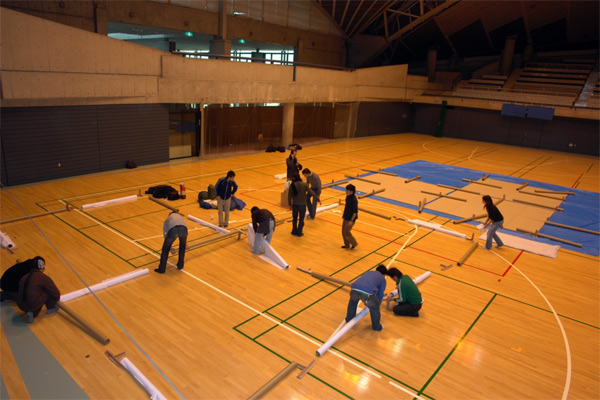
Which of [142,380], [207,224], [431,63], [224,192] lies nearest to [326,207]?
[224,192]

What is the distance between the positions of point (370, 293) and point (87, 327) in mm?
4602

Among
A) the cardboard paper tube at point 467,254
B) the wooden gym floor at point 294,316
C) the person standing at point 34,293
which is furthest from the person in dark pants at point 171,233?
the cardboard paper tube at point 467,254

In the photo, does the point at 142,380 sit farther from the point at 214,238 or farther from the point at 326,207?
the point at 326,207

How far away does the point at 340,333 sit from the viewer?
671 cm

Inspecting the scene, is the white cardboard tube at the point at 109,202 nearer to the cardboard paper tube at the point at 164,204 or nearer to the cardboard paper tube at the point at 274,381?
the cardboard paper tube at the point at 164,204

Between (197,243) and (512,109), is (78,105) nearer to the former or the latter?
(197,243)

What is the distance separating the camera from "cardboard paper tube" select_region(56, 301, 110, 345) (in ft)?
20.9

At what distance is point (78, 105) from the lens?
15.2 metres

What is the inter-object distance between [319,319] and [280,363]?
1406mm

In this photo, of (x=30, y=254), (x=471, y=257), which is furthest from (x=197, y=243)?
(x=471, y=257)

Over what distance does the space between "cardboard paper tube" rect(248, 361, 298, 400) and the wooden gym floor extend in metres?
0.10

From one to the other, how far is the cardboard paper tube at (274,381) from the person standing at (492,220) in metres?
6.94

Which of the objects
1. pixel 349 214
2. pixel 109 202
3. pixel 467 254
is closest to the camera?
pixel 349 214

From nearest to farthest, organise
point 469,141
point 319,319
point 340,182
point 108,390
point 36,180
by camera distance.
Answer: point 108,390, point 319,319, point 36,180, point 340,182, point 469,141
